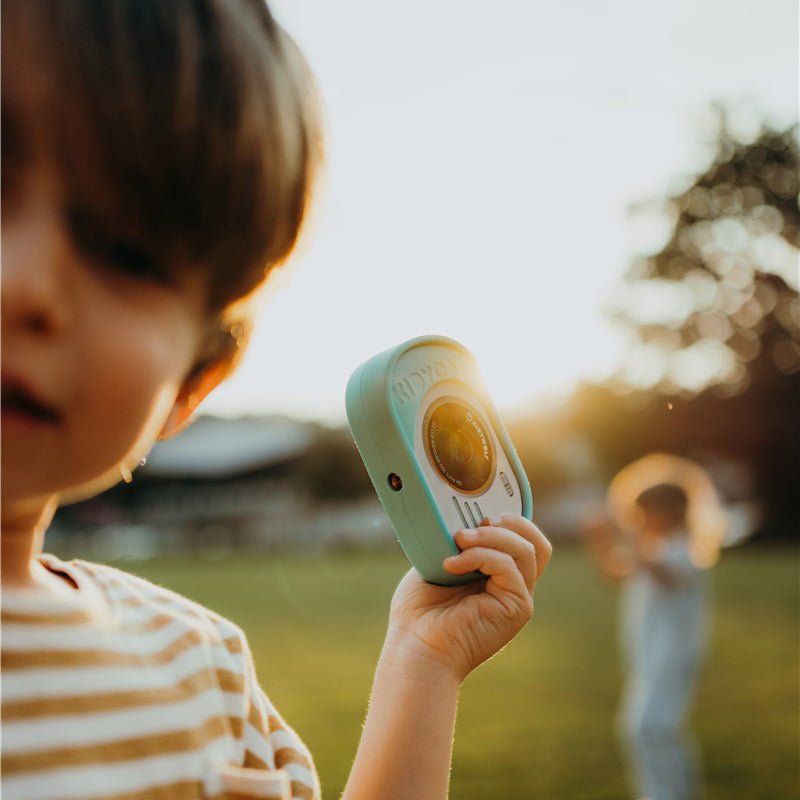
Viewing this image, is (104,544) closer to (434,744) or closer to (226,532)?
(226,532)

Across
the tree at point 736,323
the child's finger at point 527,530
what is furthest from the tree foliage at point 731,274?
the child's finger at point 527,530

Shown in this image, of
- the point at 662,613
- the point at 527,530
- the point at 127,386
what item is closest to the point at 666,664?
the point at 662,613

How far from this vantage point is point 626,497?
5773mm

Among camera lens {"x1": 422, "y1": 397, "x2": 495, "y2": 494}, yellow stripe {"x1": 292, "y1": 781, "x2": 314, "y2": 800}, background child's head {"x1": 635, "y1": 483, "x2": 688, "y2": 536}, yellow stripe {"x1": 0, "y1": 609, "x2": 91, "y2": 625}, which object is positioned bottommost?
background child's head {"x1": 635, "y1": 483, "x2": 688, "y2": 536}

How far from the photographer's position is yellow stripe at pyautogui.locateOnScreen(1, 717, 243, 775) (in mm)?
A: 640

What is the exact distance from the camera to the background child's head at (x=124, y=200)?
549mm

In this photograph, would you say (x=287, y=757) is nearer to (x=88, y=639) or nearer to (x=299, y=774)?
(x=299, y=774)

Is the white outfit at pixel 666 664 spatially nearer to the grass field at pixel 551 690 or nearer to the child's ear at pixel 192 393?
the grass field at pixel 551 690

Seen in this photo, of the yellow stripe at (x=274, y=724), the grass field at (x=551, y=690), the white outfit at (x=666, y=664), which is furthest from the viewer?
the grass field at (x=551, y=690)

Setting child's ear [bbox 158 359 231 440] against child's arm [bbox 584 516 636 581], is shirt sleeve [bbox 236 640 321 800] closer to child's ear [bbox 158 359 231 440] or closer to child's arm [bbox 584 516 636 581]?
child's ear [bbox 158 359 231 440]

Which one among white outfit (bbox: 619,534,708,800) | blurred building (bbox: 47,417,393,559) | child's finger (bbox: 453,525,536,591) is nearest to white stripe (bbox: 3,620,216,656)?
child's finger (bbox: 453,525,536,591)

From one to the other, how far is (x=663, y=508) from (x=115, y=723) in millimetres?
4445

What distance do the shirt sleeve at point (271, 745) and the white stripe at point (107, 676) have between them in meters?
0.03

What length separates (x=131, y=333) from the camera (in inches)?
23.4
